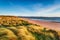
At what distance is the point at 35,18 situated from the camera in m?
1.66

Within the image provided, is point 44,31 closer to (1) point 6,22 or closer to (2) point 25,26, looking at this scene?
(2) point 25,26

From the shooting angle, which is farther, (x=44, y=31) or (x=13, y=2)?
(x=13, y=2)

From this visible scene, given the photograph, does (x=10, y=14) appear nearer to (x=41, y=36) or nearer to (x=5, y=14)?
(x=5, y=14)

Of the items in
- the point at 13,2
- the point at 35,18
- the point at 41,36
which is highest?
the point at 13,2

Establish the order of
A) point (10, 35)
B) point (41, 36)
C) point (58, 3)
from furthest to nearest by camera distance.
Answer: point (58, 3) → point (41, 36) → point (10, 35)

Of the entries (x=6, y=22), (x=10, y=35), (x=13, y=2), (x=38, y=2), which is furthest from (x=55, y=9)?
(x=10, y=35)

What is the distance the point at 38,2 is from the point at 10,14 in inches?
10.5

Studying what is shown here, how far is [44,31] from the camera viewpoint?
54.2 inches

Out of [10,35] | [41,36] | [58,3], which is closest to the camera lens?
[10,35]

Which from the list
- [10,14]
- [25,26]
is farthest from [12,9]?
[25,26]

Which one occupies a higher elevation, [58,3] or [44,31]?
[58,3]

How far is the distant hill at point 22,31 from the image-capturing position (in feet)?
3.86

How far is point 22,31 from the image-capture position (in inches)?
48.8

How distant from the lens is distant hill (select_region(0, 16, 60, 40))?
3.86 feet
